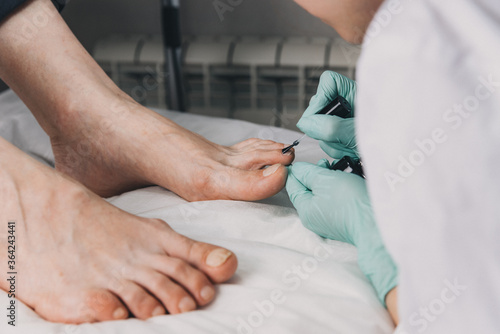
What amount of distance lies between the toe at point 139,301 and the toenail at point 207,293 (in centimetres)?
5

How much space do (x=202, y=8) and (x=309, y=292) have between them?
5.10 feet

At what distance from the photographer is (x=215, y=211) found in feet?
2.44

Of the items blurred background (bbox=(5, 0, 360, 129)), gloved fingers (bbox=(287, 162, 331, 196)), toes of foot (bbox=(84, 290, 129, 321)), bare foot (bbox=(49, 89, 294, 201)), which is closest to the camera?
toes of foot (bbox=(84, 290, 129, 321))

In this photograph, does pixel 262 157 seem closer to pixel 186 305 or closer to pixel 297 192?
pixel 297 192

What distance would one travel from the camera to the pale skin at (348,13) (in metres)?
0.58

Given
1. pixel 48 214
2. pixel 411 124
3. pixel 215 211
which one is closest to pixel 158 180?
pixel 215 211

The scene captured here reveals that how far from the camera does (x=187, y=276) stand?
0.57 metres

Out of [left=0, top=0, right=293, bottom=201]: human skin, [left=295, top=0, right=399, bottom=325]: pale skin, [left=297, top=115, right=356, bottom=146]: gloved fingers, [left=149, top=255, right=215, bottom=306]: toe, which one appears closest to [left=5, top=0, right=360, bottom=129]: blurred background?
[left=0, top=0, right=293, bottom=201]: human skin

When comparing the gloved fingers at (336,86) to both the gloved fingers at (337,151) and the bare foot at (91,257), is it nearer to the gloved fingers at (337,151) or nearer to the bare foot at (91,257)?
the gloved fingers at (337,151)

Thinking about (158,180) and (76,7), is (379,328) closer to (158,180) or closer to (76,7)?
(158,180)

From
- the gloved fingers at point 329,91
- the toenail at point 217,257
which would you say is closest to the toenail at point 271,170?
the gloved fingers at point 329,91

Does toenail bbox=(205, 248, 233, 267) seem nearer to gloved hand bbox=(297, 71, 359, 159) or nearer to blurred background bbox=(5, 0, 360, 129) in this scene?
gloved hand bbox=(297, 71, 359, 159)

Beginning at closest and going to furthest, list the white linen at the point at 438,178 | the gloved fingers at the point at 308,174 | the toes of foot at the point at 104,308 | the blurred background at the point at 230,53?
the white linen at the point at 438,178, the toes of foot at the point at 104,308, the gloved fingers at the point at 308,174, the blurred background at the point at 230,53

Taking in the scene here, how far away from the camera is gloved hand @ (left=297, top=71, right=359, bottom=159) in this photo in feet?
2.50
